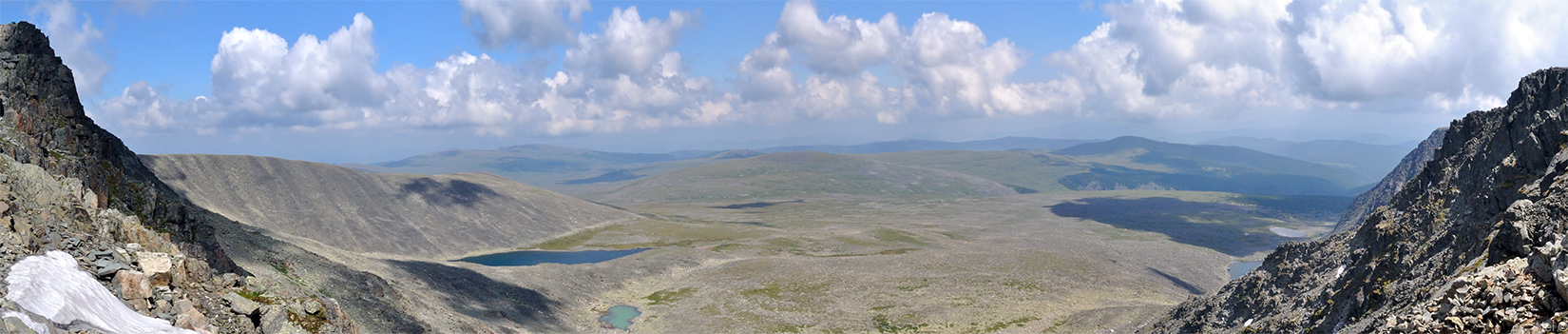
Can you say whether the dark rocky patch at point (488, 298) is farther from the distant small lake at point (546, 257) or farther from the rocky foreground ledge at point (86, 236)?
the distant small lake at point (546, 257)

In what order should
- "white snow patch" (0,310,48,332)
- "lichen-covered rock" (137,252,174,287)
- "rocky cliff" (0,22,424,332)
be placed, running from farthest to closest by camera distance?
"lichen-covered rock" (137,252,174,287) < "rocky cliff" (0,22,424,332) < "white snow patch" (0,310,48,332)

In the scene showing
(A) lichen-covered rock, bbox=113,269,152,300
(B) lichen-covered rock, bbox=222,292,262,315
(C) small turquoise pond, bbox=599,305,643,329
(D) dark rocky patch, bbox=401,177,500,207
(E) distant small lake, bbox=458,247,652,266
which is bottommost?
(E) distant small lake, bbox=458,247,652,266

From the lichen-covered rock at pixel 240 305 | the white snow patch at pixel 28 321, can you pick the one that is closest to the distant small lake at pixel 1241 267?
the lichen-covered rock at pixel 240 305

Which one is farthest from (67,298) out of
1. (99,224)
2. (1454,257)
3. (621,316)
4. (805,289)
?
(805,289)

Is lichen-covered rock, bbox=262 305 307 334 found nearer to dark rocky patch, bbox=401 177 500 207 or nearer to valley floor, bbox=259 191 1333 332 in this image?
valley floor, bbox=259 191 1333 332

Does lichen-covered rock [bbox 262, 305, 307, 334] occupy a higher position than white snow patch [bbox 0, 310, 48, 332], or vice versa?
white snow patch [bbox 0, 310, 48, 332]

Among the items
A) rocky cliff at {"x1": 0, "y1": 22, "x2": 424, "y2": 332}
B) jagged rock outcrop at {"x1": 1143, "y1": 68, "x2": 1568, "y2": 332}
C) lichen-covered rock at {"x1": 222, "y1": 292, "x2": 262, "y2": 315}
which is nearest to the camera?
jagged rock outcrop at {"x1": 1143, "y1": 68, "x2": 1568, "y2": 332}

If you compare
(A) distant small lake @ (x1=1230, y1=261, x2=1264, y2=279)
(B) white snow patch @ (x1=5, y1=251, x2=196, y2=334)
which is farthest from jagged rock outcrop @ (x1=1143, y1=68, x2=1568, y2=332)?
(A) distant small lake @ (x1=1230, y1=261, x2=1264, y2=279)
